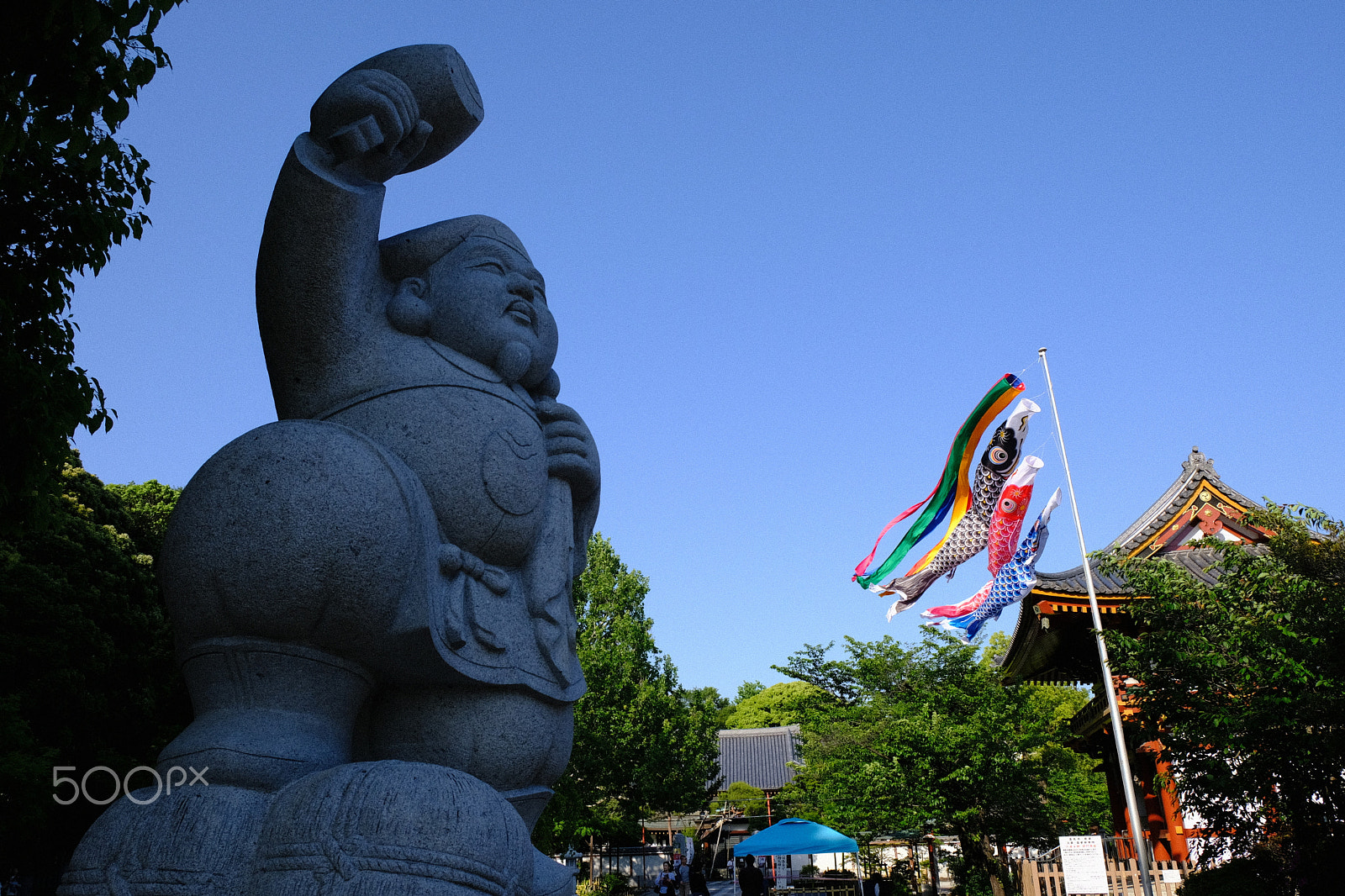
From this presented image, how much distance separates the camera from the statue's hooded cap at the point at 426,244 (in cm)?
349

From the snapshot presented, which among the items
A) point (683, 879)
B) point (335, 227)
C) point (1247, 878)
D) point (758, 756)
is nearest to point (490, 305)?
point (335, 227)

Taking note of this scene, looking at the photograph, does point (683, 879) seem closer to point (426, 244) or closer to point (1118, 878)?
point (1118, 878)

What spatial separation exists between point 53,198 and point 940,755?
43.8ft

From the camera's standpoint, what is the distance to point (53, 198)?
4.99 meters

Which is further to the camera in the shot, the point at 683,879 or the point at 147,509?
the point at 683,879

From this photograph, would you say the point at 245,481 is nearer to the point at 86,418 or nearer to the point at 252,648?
the point at 252,648

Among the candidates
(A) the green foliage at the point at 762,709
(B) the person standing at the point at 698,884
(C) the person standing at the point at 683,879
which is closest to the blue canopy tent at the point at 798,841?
(B) the person standing at the point at 698,884

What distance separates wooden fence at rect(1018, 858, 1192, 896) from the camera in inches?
463

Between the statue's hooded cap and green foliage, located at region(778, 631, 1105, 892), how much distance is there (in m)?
12.6

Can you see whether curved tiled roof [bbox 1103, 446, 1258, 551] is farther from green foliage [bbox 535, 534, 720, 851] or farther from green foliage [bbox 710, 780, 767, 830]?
green foliage [bbox 710, 780, 767, 830]

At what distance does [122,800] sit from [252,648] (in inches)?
18.4

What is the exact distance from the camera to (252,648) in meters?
2.57

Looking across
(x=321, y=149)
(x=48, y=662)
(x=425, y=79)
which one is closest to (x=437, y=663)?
(x=321, y=149)

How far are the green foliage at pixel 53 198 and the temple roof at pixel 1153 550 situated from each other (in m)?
13.0
